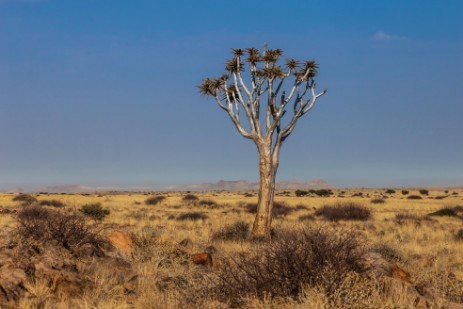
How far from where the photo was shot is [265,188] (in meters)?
16.6

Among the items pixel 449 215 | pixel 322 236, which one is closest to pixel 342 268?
pixel 322 236

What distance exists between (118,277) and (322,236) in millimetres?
3625

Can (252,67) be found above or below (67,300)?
above

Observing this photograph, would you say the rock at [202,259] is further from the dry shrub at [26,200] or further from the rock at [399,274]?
the dry shrub at [26,200]

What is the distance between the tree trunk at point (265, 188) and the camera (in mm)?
16409

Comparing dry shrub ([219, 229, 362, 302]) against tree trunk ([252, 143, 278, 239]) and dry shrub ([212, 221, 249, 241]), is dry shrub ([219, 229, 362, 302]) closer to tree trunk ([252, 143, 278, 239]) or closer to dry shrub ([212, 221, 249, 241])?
dry shrub ([212, 221, 249, 241])

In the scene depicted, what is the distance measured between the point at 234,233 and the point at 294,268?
10.6m

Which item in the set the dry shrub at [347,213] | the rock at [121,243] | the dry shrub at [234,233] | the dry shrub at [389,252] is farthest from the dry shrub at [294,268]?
the dry shrub at [347,213]

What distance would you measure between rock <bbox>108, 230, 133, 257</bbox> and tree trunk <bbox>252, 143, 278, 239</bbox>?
259 inches

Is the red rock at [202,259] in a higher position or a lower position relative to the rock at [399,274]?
lower

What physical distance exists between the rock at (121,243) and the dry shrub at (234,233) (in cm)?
579

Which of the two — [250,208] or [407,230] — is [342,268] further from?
[250,208]

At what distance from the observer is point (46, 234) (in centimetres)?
880

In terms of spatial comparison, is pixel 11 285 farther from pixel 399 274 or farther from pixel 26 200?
pixel 26 200
